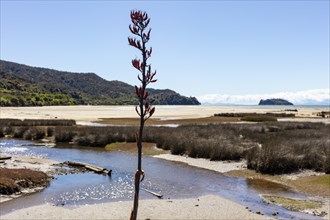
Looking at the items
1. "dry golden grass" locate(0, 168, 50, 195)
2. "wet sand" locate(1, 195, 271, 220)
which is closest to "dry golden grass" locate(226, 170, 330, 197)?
"wet sand" locate(1, 195, 271, 220)

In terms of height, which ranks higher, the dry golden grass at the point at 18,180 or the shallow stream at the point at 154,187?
the dry golden grass at the point at 18,180

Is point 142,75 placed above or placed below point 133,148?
above

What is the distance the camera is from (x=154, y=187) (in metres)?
19.7

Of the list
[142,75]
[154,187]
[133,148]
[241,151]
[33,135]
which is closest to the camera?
[142,75]

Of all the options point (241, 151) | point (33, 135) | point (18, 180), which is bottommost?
point (18, 180)

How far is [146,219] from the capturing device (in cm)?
1400

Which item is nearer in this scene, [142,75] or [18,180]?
[142,75]

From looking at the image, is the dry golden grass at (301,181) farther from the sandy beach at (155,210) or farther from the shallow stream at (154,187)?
the sandy beach at (155,210)

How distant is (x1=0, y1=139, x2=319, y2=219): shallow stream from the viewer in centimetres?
1642

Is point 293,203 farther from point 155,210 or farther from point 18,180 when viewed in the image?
point 18,180

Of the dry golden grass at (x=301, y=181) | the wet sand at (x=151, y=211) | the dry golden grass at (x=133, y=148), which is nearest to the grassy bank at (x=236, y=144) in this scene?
the dry golden grass at (x=133, y=148)

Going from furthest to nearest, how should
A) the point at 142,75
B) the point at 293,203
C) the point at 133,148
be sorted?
the point at 133,148, the point at 293,203, the point at 142,75

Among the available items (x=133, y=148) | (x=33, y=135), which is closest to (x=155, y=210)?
(x=133, y=148)

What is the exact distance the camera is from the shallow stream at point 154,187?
16.4m
